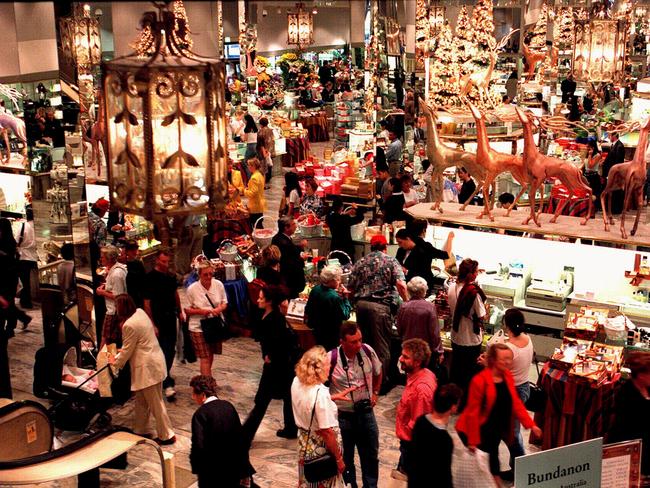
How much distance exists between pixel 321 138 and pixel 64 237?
14.7 meters

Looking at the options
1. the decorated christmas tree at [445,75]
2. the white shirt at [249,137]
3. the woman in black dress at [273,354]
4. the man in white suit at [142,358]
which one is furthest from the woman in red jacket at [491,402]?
the white shirt at [249,137]

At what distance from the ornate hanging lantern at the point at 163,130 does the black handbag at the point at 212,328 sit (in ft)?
14.3

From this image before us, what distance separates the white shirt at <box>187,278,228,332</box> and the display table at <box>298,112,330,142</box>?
532 inches

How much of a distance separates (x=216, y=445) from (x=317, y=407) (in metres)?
0.61

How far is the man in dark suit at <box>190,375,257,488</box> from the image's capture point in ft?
16.4

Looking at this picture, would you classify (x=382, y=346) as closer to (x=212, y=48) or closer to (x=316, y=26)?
(x=212, y=48)

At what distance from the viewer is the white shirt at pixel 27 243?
6812 mm

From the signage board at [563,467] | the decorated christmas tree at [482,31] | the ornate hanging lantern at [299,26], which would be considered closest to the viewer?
the signage board at [563,467]

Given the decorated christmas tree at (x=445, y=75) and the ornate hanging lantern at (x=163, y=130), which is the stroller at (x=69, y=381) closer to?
the ornate hanging lantern at (x=163, y=130)

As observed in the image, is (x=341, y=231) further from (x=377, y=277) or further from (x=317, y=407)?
(x=317, y=407)

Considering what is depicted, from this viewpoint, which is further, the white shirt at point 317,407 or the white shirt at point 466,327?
the white shirt at point 466,327

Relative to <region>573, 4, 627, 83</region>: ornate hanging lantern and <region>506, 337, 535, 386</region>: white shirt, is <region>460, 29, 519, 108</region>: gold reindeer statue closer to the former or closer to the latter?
<region>573, 4, 627, 83</region>: ornate hanging lantern

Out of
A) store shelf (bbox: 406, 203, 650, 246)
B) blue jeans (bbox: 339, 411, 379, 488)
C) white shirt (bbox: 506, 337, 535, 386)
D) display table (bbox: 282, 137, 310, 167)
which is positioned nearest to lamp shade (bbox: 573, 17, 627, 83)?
store shelf (bbox: 406, 203, 650, 246)

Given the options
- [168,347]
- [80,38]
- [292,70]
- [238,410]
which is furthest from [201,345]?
[292,70]
